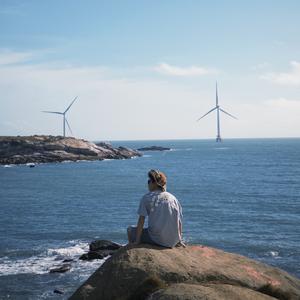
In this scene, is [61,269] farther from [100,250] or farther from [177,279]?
[177,279]

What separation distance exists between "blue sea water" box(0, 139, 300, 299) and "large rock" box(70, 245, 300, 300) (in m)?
17.8

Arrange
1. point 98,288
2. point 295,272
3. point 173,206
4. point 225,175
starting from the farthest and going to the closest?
point 225,175 < point 295,272 < point 173,206 < point 98,288

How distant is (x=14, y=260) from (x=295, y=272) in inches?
741

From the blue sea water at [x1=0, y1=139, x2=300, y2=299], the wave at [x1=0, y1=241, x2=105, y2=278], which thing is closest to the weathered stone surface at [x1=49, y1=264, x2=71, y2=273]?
the wave at [x1=0, y1=241, x2=105, y2=278]

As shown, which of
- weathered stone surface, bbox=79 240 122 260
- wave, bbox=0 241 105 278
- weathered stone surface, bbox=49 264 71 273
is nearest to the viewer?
weathered stone surface, bbox=49 264 71 273

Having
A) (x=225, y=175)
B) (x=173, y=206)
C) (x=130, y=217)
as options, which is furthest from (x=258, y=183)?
(x=173, y=206)

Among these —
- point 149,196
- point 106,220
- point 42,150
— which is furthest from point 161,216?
point 42,150

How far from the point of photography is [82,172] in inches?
4493

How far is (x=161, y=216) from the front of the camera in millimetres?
10078

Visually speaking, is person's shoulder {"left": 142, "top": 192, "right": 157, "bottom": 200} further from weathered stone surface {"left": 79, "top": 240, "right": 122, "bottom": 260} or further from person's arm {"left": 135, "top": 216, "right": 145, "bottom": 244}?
weathered stone surface {"left": 79, "top": 240, "right": 122, "bottom": 260}

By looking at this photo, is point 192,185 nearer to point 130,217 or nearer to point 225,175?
point 225,175

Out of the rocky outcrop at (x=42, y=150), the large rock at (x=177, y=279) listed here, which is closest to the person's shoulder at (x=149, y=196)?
the large rock at (x=177, y=279)

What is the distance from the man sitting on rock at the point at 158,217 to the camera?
396 inches

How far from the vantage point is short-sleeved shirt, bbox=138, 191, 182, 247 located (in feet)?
33.0
